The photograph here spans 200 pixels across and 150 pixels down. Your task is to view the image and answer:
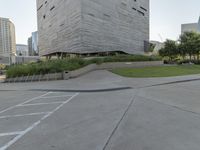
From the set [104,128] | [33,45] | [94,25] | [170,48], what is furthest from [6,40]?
[104,128]

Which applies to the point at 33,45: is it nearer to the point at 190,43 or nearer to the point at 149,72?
the point at 190,43

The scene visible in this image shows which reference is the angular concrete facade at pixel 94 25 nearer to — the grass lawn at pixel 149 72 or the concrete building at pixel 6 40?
the grass lawn at pixel 149 72

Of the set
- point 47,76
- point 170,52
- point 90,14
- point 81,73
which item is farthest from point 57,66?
point 170,52

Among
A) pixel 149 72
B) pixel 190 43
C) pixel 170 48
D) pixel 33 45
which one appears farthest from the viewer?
pixel 33 45

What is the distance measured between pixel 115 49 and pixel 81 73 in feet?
73.9

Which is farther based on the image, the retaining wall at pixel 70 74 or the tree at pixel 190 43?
the tree at pixel 190 43

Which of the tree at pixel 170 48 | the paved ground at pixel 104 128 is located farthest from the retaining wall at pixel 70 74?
the tree at pixel 170 48

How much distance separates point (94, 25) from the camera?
119 ft

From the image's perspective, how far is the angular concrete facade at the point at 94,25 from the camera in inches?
1367

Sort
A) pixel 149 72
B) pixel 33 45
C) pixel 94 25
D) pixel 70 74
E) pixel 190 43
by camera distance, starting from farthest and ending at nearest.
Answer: pixel 33 45 → pixel 190 43 → pixel 94 25 → pixel 149 72 → pixel 70 74

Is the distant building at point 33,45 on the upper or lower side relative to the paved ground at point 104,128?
upper

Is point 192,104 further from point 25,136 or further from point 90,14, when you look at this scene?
point 90,14

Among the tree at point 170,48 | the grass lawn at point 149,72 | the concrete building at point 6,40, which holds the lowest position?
the grass lawn at point 149,72

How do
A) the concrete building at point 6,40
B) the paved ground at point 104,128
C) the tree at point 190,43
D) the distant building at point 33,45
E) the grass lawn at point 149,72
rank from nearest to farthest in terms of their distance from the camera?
1. the paved ground at point 104,128
2. the grass lawn at point 149,72
3. the tree at point 190,43
4. the concrete building at point 6,40
5. the distant building at point 33,45
